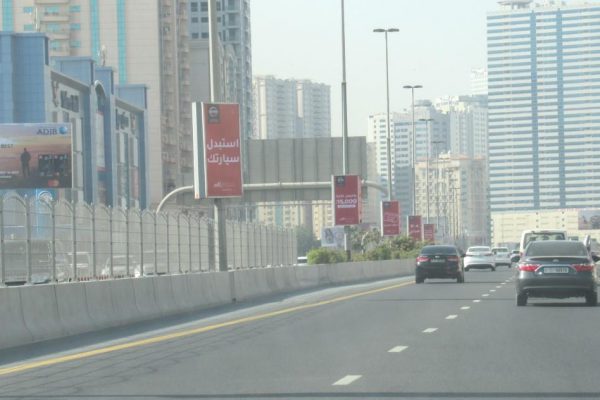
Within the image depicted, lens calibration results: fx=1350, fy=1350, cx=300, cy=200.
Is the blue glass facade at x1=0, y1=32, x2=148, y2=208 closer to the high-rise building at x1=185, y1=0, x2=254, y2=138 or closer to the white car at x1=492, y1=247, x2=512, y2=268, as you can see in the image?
the white car at x1=492, y1=247, x2=512, y2=268

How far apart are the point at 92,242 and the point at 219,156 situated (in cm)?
465

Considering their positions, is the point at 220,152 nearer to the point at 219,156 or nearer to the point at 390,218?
the point at 219,156

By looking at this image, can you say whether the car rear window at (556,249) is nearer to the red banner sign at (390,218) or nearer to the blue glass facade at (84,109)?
the red banner sign at (390,218)

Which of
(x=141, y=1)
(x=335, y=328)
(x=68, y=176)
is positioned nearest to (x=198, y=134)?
(x=335, y=328)

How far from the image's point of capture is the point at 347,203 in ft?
174

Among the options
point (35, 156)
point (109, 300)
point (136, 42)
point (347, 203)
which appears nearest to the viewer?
point (109, 300)

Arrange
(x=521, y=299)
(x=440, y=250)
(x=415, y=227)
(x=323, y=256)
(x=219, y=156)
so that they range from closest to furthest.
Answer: (x=521, y=299) < (x=219, y=156) < (x=440, y=250) < (x=323, y=256) < (x=415, y=227)

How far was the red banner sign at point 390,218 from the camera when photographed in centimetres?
7469

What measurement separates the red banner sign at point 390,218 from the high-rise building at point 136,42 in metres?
55.8

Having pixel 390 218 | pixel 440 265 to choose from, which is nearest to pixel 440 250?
pixel 440 265

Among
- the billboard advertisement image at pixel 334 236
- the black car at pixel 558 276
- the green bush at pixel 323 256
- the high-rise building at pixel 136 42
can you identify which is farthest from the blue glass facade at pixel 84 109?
the black car at pixel 558 276

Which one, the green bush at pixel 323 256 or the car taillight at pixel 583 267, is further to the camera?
the green bush at pixel 323 256

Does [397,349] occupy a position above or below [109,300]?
below

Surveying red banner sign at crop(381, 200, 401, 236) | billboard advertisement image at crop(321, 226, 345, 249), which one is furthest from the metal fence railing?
red banner sign at crop(381, 200, 401, 236)
